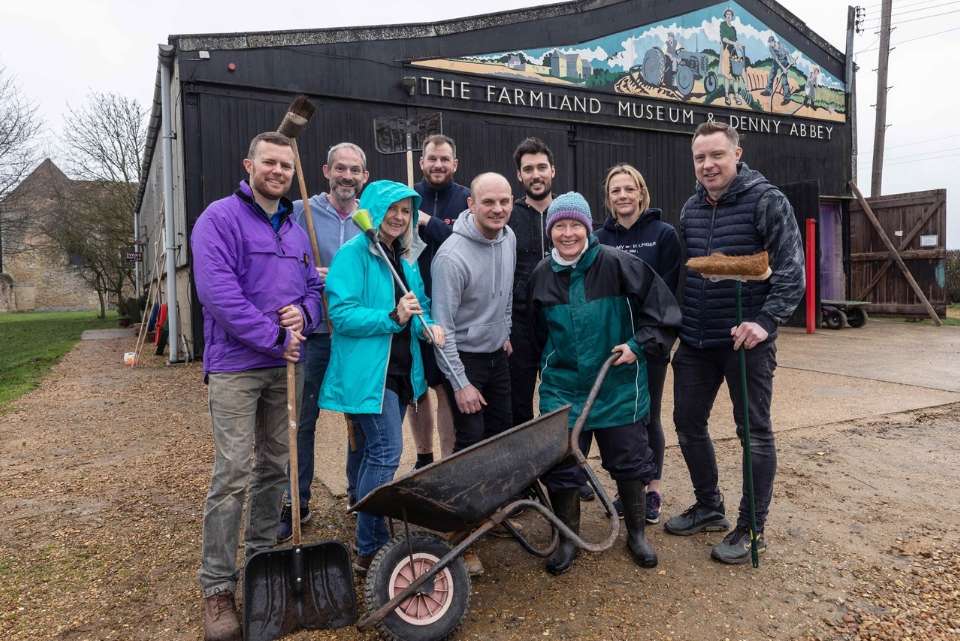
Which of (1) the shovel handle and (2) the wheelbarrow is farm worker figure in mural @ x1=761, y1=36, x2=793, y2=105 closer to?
(2) the wheelbarrow

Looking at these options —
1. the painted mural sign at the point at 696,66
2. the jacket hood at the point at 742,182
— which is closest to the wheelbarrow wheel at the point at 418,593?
the jacket hood at the point at 742,182

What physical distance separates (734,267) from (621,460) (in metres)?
0.98

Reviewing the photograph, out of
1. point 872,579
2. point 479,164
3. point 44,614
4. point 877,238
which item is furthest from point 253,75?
point 877,238

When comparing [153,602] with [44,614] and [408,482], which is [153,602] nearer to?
[44,614]

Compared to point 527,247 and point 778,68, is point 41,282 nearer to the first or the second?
point 778,68

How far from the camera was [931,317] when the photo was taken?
41.8ft

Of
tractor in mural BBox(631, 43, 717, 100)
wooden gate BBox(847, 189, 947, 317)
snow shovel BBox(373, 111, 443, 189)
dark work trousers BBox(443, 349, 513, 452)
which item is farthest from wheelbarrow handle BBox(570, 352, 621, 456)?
wooden gate BBox(847, 189, 947, 317)

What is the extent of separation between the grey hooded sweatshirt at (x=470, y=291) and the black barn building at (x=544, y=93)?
4.96 metres

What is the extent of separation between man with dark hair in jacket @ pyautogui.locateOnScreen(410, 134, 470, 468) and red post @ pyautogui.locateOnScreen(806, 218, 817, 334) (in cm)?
989

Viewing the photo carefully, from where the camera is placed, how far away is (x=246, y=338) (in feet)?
7.88

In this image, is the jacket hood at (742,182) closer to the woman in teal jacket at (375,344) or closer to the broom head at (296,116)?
the woman in teal jacket at (375,344)

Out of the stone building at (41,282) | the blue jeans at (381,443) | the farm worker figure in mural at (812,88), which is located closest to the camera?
the blue jeans at (381,443)

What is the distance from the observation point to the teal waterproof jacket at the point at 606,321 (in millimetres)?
2838

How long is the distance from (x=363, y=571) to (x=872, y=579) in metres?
2.18
